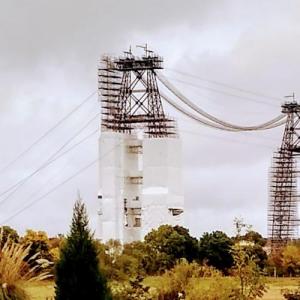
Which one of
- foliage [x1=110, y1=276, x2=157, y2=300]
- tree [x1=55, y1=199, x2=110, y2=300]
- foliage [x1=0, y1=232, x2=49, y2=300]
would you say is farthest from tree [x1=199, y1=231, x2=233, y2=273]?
tree [x1=55, y1=199, x2=110, y2=300]

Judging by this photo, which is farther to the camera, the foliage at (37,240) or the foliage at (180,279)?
the foliage at (37,240)

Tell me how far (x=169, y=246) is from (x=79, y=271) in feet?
140

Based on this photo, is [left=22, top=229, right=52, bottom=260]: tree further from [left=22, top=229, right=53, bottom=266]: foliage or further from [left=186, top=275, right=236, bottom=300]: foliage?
[left=186, top=275, right=236, bottom=300]: foliage

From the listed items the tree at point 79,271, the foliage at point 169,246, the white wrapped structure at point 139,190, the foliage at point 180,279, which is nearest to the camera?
the tree at point 79,271

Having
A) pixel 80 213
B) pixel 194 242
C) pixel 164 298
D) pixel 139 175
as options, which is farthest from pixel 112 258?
pixel 139 175

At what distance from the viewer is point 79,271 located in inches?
633

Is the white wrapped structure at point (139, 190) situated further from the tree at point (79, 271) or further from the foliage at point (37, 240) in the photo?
the tree at point (79, 271)

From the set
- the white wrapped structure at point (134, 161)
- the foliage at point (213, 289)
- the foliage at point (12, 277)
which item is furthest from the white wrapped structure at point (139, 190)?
the foliage at point (12, 277)

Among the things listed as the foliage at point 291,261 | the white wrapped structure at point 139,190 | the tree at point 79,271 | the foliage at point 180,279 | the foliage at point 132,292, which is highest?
the white wrapped structure at point 139,190

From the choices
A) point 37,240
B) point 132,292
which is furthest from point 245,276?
point 37,240

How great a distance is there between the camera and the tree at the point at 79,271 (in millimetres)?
15953

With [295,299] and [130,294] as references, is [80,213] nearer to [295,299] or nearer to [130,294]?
[130,294]

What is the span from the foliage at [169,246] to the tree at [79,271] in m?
34.5

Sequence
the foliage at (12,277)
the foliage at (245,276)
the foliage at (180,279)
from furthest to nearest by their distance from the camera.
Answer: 1. the foliage at (180,279)
2. the foliage at (245,276)
3. the foliage at (12,277)
